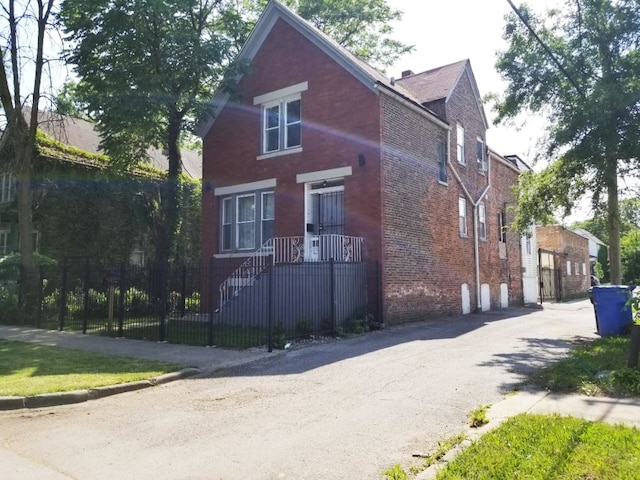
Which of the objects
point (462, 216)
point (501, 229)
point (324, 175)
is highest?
point (324, 175)

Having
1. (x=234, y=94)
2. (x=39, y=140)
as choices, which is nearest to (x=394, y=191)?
(x=234, y=94)

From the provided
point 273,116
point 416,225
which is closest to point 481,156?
point 416,225

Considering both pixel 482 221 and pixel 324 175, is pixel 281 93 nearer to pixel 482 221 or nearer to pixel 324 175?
pixel 324 175

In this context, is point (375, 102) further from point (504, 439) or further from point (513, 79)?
point (504, 439)

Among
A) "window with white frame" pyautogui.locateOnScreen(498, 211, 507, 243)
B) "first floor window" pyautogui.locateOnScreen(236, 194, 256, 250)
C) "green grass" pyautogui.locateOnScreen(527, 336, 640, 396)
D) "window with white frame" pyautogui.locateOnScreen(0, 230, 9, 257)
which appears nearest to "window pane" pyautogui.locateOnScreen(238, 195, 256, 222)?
"first floor window" pyautogui.locateOnScreen(236, 194, 256, 250)

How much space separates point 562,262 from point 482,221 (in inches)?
614

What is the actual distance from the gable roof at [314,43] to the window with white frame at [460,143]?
198 cm

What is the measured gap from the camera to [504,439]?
486 centimetres

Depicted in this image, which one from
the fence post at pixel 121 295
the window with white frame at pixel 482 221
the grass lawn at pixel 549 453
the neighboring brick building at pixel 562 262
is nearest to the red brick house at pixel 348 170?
the window with white frame at pixel 482 221

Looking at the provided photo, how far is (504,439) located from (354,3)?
2817cm

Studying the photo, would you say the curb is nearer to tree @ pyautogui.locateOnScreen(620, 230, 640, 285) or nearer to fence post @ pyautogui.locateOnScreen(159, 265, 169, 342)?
fence post @ pyautogui.locateOnScreen(159, 265, 169, 342)

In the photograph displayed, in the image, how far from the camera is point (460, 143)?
67.5 feet

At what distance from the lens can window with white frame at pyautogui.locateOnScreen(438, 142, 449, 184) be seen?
18875 millimetres

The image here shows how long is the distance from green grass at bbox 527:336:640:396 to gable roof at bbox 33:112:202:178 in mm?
20169
